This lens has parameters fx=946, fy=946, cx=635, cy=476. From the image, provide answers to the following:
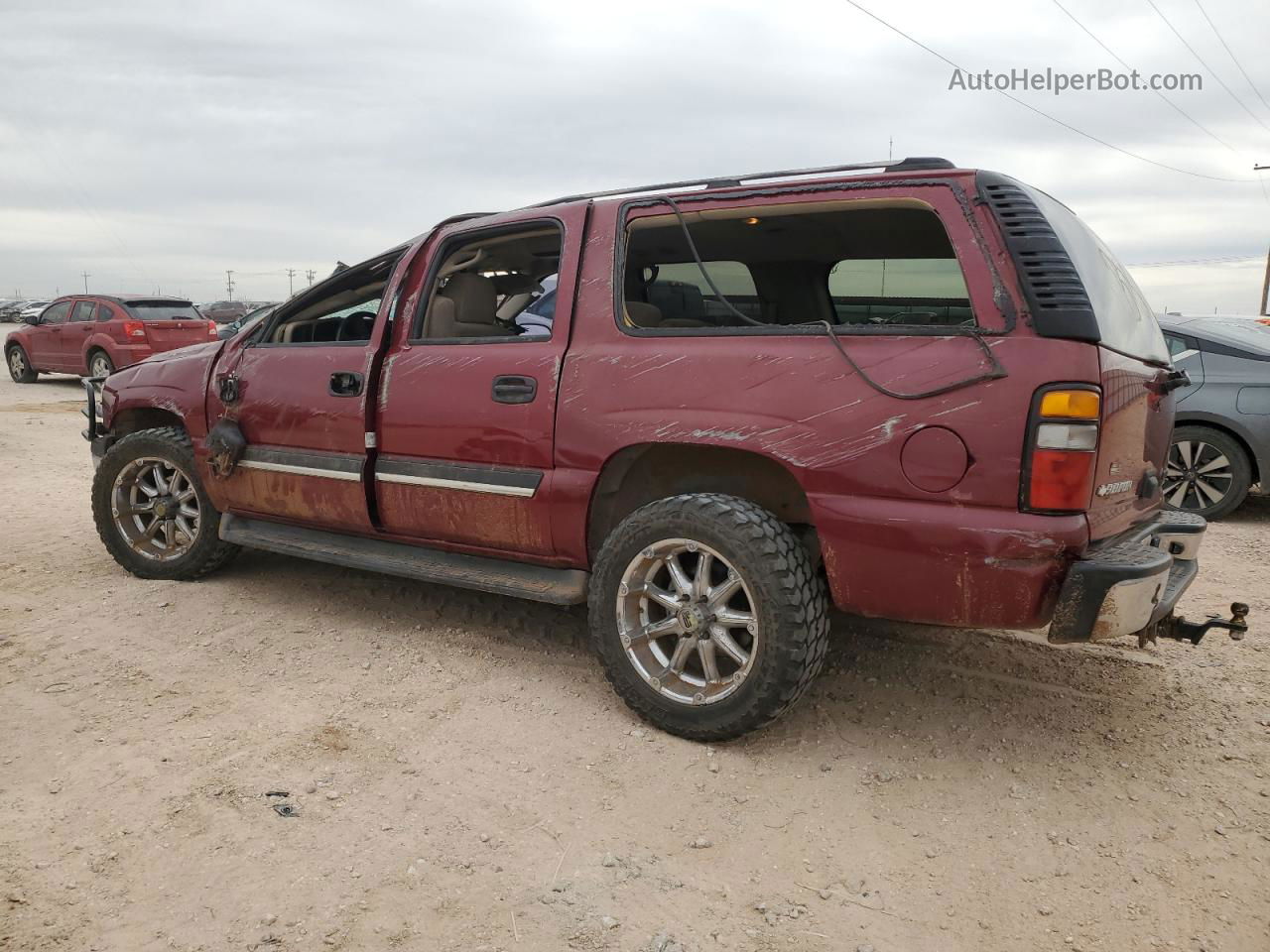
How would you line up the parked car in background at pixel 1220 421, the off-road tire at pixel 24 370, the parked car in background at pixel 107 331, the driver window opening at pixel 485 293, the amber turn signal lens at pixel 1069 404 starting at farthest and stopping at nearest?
the off-road tire at pixel 24 370 < the parked car in background at pixel 107 331 < the parked car in background at pixel 1220 421 < the driver window opening at pixel 485 293 < the amber turn signal lens at pixel 1069 404

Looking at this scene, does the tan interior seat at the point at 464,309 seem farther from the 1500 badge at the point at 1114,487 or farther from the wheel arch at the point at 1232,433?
the wheel arch at the point at 1232,433

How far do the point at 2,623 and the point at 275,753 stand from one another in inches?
81.5

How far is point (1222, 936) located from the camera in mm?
2227

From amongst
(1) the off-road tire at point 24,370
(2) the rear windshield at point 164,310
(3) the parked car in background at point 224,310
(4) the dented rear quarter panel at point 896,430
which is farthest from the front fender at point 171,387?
(3) the parked car in background at point 224,310

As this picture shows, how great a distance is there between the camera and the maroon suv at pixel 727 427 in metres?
2.67

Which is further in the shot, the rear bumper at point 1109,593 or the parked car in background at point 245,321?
the parked car in background at point 245,321

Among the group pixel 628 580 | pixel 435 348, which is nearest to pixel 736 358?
pixel 628 580

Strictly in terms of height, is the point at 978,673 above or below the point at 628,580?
below

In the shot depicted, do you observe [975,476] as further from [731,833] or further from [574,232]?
[574,232]

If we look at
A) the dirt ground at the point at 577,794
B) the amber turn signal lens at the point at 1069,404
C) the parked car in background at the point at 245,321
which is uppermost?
the parked car in background at the point at 245,321

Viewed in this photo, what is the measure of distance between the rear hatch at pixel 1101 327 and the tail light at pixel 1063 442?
5 cm

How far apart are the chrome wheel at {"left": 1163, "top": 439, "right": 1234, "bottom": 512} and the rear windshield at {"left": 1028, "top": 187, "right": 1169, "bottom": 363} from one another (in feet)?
11.8

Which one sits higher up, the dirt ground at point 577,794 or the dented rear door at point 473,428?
the dented rear door at point 473,428

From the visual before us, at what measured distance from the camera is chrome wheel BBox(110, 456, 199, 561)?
191 inches
